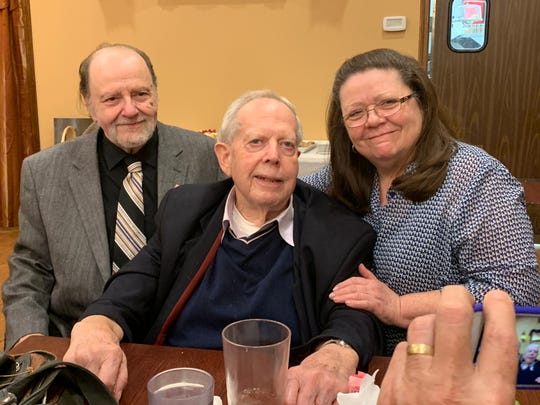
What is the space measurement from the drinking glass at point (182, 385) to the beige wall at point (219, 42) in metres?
3.31

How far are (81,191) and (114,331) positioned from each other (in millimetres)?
740

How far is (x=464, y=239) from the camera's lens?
1.47m

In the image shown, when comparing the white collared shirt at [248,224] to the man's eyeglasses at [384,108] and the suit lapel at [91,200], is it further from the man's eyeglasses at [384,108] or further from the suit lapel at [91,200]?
the suit lapel at [91,200]

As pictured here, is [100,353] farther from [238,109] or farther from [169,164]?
[169,164]

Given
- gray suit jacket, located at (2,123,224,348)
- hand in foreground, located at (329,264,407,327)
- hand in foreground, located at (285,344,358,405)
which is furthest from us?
gray suit jacket, located at (2,123,224,348)

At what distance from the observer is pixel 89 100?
206 cm

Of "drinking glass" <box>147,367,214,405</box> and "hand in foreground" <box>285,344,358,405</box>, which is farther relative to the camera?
"hand in foreground" <box>285,344,358,405</box>

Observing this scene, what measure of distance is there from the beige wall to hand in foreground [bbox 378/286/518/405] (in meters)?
3.62

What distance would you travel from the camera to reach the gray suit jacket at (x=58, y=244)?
1.80 metres

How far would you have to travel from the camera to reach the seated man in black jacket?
1405 millimetres

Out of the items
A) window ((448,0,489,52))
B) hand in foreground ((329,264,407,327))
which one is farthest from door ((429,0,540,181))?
hand in foreground ((329,264,407,327))

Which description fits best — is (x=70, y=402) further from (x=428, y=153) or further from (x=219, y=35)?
(x=219, y=35)

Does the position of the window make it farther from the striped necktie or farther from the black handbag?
the black handbag

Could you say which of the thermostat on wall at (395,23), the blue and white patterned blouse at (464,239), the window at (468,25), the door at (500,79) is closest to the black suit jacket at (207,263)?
the blue and white patterned blouse at (464,239)
